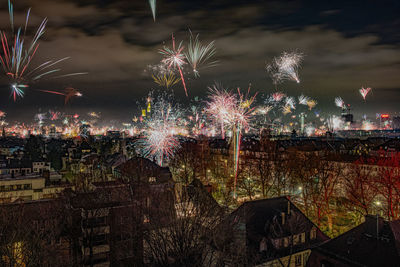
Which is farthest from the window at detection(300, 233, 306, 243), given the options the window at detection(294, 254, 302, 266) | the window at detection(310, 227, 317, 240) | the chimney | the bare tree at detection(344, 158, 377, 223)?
the bare tree at detection(344, 158, 377, 223)

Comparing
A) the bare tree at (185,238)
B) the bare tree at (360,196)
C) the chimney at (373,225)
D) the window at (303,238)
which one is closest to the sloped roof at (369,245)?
the chimney at (373,225)

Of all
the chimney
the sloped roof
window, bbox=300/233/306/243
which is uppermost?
the chimney

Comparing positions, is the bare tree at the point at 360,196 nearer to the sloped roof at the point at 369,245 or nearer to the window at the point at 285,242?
the window at the point at 285,242

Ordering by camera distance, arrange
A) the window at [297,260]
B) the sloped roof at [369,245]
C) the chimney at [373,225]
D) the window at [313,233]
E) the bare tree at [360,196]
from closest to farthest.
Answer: the sloped roof at [369,245] < the chimney at [373,225] < the window at [297,260] < the window at [313,233] < the bare tree at [360,196]

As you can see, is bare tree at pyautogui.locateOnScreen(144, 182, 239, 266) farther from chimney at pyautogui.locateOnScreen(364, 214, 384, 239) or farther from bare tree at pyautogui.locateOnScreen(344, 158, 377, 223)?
bare tree at pyautogui.locateOnScreen(344, 158, 377, 223)

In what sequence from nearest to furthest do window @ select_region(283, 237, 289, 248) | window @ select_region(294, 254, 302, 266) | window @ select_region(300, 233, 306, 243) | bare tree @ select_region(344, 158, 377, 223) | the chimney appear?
the chimney
window @ select_region(294, 254, 302, 266)
window @ select_region(283, 237, 289, 248)
window @ select_region(300, 233, 306, 243)
bare tree @ select_region(344, 158, 377, 223)

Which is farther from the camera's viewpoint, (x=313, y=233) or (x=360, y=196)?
(x=360, y=196)

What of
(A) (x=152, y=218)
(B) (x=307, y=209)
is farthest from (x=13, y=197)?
(B) (x=307, y=209)

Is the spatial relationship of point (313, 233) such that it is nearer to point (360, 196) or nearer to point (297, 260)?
point (297, 260)

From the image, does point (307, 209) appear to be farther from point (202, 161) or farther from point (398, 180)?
point (202, 161)

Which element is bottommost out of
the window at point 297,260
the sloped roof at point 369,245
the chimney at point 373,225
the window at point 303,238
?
the window at point 297,260

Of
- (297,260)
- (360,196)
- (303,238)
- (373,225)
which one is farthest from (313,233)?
(360,196)
